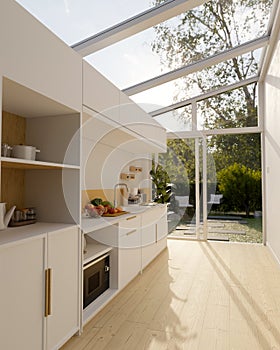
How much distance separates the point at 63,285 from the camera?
1.88m

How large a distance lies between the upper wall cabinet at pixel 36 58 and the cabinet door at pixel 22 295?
0.91 meters

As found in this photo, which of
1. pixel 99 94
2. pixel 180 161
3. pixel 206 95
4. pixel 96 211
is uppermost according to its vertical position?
pixel 206 95

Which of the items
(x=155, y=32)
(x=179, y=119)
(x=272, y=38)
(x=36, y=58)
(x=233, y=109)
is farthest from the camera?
(x=179, y=119)

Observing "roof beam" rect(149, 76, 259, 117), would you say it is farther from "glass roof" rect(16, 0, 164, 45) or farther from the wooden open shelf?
the wooden open shelf

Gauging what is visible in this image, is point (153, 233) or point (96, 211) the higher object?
point (96, 211)

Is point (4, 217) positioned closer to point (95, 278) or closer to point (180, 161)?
point (95, 278)

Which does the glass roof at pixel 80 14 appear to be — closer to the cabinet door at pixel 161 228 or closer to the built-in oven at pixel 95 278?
the built-in oven at pixel 95 278

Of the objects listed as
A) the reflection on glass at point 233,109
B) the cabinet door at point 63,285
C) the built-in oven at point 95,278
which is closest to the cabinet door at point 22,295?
the cabinet door at point 63,285

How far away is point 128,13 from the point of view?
2.79m

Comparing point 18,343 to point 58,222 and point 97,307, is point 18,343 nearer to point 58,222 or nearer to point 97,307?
point 58,222

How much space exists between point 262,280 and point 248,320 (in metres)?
1.12

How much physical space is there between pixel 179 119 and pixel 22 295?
4.76 meters

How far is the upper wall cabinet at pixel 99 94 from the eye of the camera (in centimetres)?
224

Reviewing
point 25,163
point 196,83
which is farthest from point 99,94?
point 196,83
